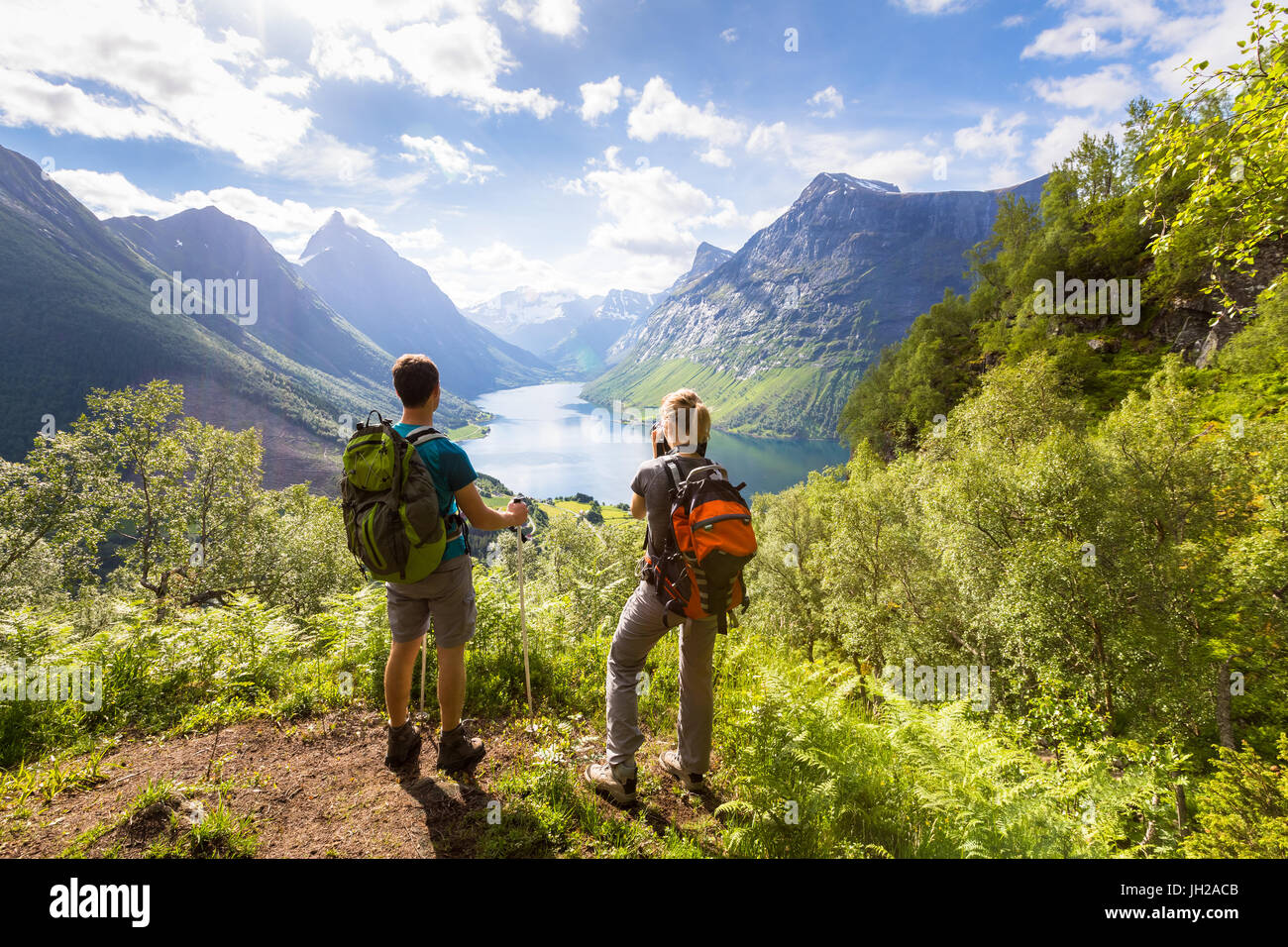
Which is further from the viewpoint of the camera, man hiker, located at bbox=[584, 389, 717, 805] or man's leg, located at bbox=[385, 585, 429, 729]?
man's leg, located at bbox=[385, 585, 429, 729]

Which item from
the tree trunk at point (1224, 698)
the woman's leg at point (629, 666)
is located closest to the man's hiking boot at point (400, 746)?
the woman's leg at point (629, 666)

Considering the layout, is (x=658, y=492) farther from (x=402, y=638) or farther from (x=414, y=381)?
(x=402, y=638)

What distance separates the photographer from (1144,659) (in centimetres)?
1717

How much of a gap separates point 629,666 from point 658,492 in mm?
1480

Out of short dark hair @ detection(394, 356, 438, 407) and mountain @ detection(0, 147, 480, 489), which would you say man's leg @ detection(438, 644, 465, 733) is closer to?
short dark hair @ detection(394, 356, 438, 407)

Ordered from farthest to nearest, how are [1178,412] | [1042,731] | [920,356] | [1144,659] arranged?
[920,356], [1178,412], [1144,659], [1042,731]

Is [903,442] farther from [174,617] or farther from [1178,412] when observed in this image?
[174,617]

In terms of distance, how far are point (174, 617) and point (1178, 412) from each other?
110ft

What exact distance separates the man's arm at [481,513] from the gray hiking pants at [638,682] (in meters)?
1.27

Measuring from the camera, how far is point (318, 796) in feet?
12.1

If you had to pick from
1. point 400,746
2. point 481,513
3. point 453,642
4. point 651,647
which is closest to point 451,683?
point 453,642

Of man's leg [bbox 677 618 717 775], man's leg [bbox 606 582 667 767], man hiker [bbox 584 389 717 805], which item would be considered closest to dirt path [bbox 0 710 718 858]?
man hiker [bbox 584 389 717 805]

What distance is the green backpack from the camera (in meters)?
3.51
